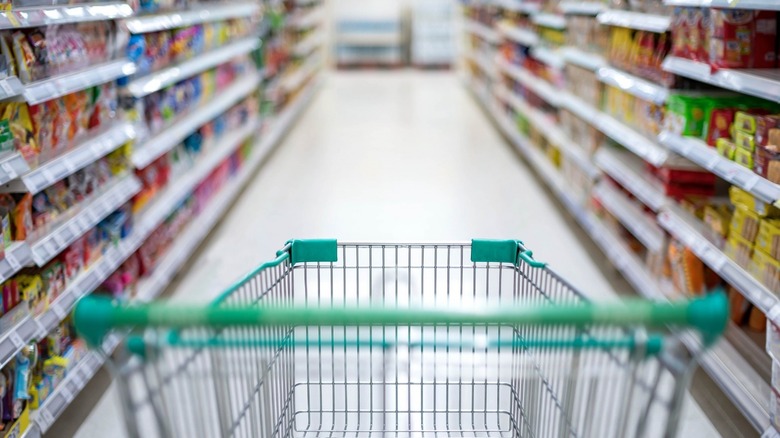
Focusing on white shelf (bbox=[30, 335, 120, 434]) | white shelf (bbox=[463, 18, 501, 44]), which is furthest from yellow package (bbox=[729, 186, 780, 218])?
white shelf (bbox=[463, 18, 501, 44])

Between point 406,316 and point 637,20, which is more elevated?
point 637,20

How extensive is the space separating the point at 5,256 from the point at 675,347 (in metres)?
1.96

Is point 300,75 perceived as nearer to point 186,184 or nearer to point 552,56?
point 552,56

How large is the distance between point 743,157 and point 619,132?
53.6 inches

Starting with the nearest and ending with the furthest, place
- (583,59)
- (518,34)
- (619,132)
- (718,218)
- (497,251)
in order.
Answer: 1. (497,251)
2. (718,218)
3. (619,132)
4. (583,59)
5. (518,34)

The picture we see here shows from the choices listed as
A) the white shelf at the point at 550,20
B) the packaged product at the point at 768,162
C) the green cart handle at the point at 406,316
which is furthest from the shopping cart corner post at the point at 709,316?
the white shelf at the point at 550,20

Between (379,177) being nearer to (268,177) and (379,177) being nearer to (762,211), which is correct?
(268,177)

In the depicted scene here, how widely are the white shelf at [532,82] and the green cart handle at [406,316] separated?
4604mm

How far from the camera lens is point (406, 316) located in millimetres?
1281

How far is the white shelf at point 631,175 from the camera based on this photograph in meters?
3.58

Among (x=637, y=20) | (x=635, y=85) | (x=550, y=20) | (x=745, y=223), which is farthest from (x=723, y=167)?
(x=550, y=20)

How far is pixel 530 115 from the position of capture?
276 inches

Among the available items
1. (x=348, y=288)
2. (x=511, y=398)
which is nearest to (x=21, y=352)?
(x=511, y=398)

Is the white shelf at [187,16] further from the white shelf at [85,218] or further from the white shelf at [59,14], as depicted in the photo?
Result: the white shelf at [85,218]
